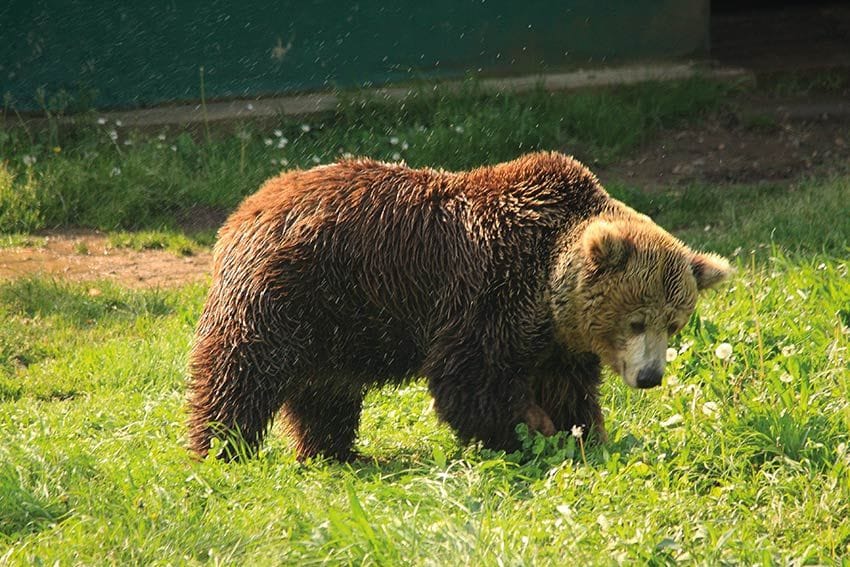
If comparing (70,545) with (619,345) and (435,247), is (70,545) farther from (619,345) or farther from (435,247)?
(619,345)

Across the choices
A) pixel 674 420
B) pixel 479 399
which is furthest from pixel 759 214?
pixel 479 399

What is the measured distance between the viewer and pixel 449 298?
18.9 feet

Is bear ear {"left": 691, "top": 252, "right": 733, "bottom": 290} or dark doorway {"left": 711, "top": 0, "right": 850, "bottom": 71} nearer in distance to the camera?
bear ear {"left": 691, "top": 252, "right": 733, "bottom": 290}

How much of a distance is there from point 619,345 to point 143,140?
686 centimetres

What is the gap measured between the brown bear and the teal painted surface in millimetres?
6471

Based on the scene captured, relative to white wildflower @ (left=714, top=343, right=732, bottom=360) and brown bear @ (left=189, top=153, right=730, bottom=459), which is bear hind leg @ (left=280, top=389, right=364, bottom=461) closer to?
brown bear @ (left=189, top=153, right=730, bottom=459)

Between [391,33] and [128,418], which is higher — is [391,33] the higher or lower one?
the higher one

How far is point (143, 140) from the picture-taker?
37.5ft

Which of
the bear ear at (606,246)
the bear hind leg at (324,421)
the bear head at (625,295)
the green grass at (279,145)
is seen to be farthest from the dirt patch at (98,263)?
the bear ear at (606,246)

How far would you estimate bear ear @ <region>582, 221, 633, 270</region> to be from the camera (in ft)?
18.1

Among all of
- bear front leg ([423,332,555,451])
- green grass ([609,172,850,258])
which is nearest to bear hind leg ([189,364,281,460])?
bear front leg ([423,332,555,451])

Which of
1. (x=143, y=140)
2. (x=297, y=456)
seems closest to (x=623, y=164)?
(x=143, y=140)

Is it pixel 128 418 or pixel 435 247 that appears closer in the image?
pixel 435 247

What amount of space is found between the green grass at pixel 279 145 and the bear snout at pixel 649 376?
18.1ft
